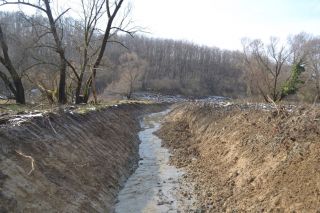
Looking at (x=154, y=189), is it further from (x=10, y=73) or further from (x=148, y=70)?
(x=148, y=70)

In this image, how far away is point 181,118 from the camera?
2656 centimetres

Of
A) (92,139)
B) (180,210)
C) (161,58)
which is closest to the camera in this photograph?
(180,210)

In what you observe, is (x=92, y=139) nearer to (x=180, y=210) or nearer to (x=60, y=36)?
(x=180, y=210)

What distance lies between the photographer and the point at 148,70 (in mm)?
109938

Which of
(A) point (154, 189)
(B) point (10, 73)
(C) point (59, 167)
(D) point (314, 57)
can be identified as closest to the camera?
(C) point (59, 167)

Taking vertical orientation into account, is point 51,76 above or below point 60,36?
below

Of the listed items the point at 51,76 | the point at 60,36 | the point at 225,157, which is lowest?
the point at 225,157

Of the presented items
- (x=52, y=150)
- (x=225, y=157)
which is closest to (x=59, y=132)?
(x=52, y=150)

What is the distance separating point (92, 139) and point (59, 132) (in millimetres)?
2314

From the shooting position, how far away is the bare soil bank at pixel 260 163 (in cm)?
827

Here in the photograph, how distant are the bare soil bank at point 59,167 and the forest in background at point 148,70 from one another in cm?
684

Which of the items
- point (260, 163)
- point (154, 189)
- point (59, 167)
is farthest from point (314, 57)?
point (59, 167)

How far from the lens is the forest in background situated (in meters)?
22.9

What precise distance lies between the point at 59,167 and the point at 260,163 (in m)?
5.25
